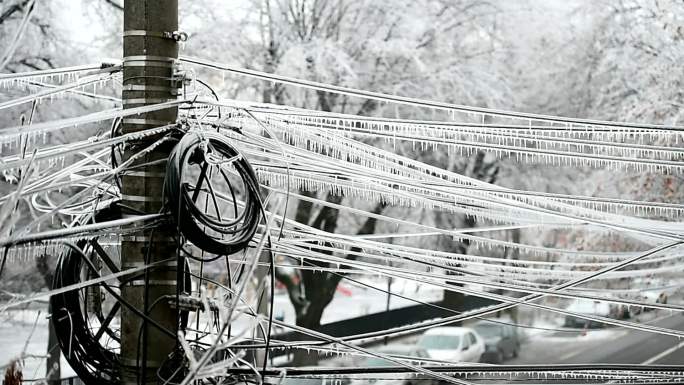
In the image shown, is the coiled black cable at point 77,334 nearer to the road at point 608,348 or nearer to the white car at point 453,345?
the white car at point 453,345

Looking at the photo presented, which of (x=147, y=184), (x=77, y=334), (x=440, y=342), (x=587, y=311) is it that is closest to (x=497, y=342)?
(x=440, y=342)

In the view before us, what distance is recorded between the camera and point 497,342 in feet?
73.2

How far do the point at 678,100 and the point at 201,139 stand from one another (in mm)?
13767

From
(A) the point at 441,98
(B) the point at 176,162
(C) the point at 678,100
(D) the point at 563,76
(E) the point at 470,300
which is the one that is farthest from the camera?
(E) the point at 470,300

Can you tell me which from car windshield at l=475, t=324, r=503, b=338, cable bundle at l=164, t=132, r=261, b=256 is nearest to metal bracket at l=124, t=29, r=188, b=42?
cable bundle at l=164, t=132, r=261, b=256

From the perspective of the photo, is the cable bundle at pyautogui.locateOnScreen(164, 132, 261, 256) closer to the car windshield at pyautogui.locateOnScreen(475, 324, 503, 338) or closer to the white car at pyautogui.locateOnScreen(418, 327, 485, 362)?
the white car at pyautogui.locateOnScreen(418, 327, 485, 362)

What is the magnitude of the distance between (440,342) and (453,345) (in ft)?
1.07

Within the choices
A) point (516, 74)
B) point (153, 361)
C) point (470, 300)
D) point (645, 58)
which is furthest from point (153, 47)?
point (470, 300)

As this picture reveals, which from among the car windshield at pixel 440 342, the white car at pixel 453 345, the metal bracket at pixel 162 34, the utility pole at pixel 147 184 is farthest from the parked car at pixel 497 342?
the metal bracket at pixel 162 34

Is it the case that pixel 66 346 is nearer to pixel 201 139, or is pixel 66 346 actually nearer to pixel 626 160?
pixel 201 139

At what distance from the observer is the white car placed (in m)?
18.7

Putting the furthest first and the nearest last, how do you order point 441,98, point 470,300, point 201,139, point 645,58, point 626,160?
point 470,300
point 441,98
point 645,58
point 626,160
point 201,139

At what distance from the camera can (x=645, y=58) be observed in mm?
17688

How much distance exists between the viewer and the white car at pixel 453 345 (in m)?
18.7
